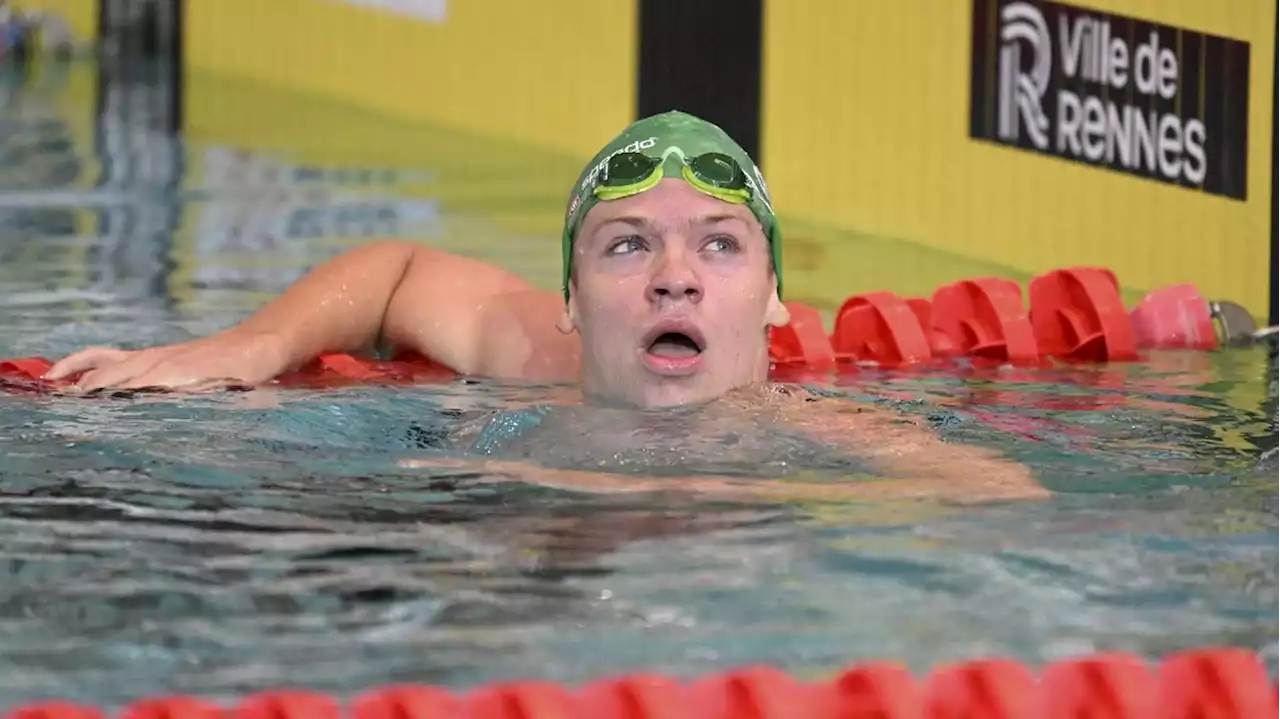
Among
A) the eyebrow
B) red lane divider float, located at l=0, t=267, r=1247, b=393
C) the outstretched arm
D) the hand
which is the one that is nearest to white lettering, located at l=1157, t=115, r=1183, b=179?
red lane divider float, located at l=0, t=267, r=1247, b=393

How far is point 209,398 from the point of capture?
10.7ft

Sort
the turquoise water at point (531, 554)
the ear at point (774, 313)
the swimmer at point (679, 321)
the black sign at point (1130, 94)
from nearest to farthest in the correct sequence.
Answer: the turquoise water at point (531, 554) < the swimmer at point (679, 321) < the ear at point (774, 313) < the black sign at point (1130, 94)

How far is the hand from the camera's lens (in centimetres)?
335

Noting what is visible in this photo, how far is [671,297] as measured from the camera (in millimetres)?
2904

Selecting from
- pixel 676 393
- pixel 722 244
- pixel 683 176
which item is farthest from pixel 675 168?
pixel 676 393

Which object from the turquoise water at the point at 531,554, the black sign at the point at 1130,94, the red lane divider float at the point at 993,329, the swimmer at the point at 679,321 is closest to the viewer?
the turquoise water at the point at 531,554

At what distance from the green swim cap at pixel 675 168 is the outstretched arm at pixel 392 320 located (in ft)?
1.64

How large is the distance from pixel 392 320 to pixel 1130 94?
360 cm

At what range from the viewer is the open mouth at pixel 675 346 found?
9.75 feet

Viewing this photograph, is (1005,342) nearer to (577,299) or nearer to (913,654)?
(577,299)

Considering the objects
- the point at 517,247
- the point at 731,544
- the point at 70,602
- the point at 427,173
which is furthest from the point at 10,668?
the point at 427,173

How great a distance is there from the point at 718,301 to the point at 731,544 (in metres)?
0.76

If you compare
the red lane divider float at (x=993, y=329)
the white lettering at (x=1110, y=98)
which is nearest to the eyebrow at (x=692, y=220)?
the red lane divider float at (x=993, y=329)

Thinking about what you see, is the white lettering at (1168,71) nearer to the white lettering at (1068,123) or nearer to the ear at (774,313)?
the white lettering at (1068,123)
